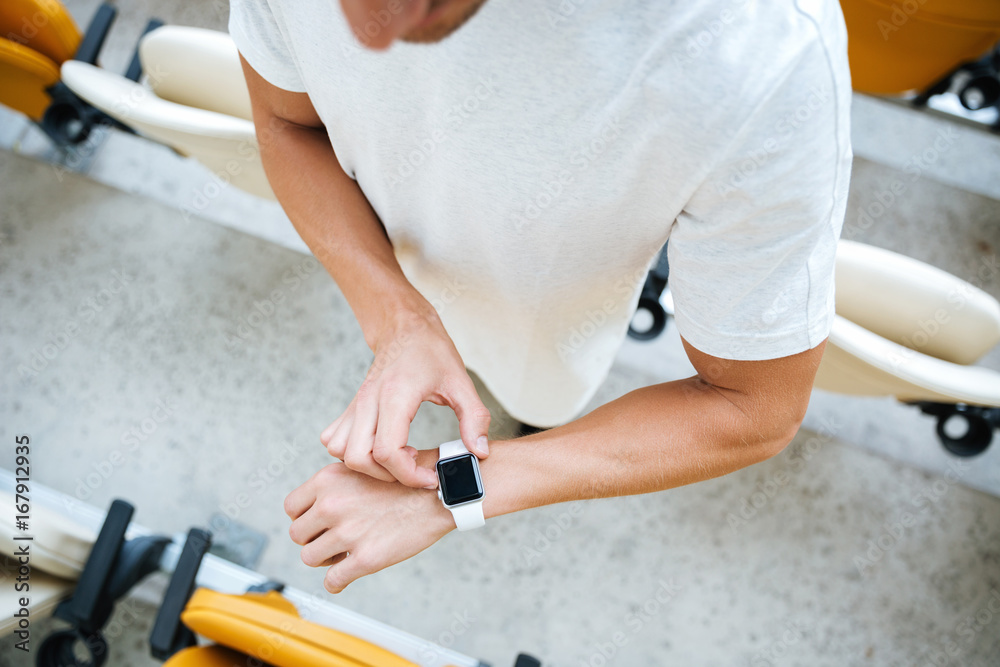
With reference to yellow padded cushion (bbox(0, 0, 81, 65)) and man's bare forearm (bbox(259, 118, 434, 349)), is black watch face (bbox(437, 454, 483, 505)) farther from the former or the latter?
yellow padded cushion (bbox(0, 0, 81, 65))

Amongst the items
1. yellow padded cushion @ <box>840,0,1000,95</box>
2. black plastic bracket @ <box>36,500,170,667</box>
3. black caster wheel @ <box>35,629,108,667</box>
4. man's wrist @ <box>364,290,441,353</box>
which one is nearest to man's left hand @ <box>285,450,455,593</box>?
man's wrist @ <box>364,290,441,353</box>

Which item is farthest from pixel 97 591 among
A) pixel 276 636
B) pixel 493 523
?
pixel 493 523

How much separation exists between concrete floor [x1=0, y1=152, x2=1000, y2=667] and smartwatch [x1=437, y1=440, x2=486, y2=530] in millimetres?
1388

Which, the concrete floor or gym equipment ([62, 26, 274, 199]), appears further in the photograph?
the concrete floor

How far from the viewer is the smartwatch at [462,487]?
2.53 feet

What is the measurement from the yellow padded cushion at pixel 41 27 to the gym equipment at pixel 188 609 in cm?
135

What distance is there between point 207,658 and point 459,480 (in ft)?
2.98

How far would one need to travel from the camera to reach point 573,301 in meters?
0.96

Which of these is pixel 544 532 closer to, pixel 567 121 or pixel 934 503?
pixel 934 503

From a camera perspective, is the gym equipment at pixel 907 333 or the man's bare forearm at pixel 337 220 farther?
the gym equipment at pixel 907 333

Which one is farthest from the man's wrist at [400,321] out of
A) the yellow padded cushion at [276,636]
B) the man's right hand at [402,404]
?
the yellow padded cushion at [276,636]

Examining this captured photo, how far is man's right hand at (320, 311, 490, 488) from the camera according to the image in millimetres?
753

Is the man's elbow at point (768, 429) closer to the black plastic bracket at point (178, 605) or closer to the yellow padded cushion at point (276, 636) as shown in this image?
the yellow padded cushion at point (276, 636)

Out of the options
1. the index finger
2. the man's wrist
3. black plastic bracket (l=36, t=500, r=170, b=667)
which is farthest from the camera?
black plastic bracket (l=36, t=500, r=170, b=667)
